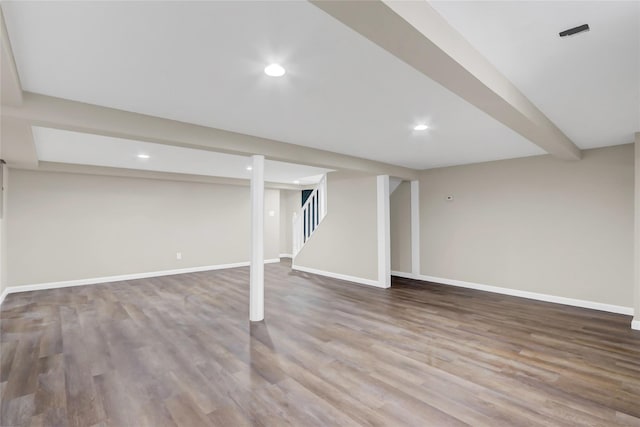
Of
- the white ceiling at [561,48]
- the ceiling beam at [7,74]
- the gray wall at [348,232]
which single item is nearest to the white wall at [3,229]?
the ceiling beam at [7,74]

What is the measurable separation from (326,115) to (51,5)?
2062 mm

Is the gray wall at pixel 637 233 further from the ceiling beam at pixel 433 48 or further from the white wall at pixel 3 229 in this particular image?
the white wall at pixel 3 229

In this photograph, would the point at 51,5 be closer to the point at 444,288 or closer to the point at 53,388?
the point at 53,388

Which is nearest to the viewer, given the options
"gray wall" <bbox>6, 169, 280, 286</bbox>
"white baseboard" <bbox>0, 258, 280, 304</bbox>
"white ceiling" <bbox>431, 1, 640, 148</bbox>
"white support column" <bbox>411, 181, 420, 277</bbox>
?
"white ceiling" <bbox>431, 1, 640, 148</bbox>

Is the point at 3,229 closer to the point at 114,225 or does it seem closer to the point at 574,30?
the point at 114,225

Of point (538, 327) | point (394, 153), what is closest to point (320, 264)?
point (394, 153)

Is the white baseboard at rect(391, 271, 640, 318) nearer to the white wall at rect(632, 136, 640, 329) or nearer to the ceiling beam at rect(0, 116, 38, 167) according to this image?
the white wall at rect(632, 136, 640, 329)

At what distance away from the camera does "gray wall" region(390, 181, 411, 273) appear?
267 inches

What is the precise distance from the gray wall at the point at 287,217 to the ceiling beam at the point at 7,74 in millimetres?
7986

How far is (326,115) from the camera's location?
300cm

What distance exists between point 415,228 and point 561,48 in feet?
16.3

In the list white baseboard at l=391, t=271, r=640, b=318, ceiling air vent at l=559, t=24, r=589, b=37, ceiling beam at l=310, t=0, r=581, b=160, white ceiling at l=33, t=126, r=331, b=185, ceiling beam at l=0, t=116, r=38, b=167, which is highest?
white ceiling at l=33, t=126, r=331, b=185

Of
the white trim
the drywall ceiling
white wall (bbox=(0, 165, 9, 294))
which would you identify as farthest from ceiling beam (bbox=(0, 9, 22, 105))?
the white trim

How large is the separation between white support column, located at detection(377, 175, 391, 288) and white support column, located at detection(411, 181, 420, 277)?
0.98 meters
